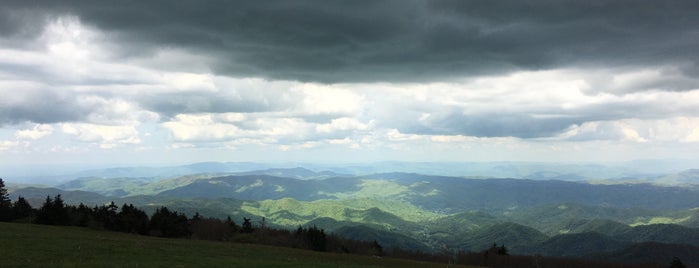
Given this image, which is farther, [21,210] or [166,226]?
[166,226]

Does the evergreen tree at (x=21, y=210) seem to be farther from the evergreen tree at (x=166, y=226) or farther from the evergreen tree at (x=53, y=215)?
the evergreen tree at (x=166, y=226)

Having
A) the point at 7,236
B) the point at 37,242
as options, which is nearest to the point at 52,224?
the point at 7,236

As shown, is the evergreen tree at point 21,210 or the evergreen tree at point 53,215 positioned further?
the evergreen tree at point 21,210

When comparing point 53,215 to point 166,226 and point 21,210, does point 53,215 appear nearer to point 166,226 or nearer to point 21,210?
point 21,210

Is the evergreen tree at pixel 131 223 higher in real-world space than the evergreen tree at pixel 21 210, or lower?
lower

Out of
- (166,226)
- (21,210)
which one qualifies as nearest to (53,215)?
(21,210)

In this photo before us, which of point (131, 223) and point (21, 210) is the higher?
point (21, 210)

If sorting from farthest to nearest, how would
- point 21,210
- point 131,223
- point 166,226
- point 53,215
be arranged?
point 166,226 → point 21,210 → point 131,223 → point 53,215

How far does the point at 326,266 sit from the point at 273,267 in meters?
8.44

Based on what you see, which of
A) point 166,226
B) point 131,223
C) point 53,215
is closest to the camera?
point 53,215

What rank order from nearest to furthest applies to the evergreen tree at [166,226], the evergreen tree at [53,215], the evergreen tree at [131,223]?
1. the evergreen tree at [53,215]
2. the evergreen tree at [131,223]
3. the evergreen tree at [166,226]

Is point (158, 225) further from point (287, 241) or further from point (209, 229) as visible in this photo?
point (287, 241)

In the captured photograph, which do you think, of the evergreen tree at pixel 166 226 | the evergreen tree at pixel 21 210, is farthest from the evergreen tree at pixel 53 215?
the evergreen tree at pixel 166 226

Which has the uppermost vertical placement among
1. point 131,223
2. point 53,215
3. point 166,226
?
point 53,215
